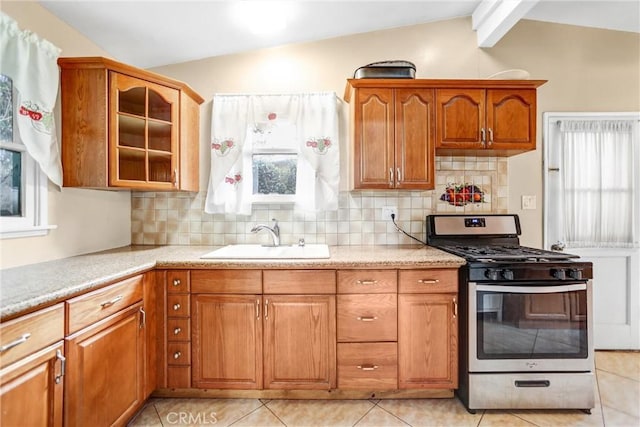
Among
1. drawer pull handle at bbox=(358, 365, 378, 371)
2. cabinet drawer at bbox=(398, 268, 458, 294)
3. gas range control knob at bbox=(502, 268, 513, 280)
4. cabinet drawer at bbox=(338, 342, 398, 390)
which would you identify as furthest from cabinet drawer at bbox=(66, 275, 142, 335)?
gas range control knob at bbox=(502, 268, 513, 280)

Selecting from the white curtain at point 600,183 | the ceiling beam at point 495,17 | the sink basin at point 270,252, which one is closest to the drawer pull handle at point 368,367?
the sink basin at point 270,252

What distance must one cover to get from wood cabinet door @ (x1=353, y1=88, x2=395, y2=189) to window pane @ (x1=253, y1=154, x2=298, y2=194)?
616 millimetres

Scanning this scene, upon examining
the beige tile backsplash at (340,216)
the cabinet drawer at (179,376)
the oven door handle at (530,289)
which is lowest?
the cabinet drawer at (179,376)

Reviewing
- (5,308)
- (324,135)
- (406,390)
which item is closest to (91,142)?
(5,308)

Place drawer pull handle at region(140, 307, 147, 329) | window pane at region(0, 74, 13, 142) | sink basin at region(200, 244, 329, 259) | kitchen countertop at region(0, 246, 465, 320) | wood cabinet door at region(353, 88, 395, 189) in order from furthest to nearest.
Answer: wood cabinet door at region(353, 88, 395, 189)
sink basin at region(200, 244, 329, 259)
drawer pull handle at region(140, 307, 147, 329)
window pane at region(0, 74, 13, 142)
kitchen countertop at region(0, 246, 465, 320)

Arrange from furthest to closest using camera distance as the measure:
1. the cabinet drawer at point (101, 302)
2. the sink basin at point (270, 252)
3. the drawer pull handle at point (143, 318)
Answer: the sink basin at point (270, 252)
the drawer pull handle at point (143, 318)
the cabinet drawer at point (101, 302)

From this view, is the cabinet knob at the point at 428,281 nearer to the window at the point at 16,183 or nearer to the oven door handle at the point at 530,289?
the oven door handle at the point at 530,289

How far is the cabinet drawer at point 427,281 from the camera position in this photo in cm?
183

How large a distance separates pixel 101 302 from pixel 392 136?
1909mm

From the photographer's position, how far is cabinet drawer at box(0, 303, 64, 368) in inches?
39.1

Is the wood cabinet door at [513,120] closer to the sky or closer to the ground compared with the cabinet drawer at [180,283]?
closer to the sky

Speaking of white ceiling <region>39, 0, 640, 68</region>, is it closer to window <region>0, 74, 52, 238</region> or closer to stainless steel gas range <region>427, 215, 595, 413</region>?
window <region>0, 74, 52, 238</region>

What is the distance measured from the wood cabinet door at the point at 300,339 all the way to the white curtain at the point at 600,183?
2122 mm

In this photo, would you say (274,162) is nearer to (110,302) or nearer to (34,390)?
(110,302)
